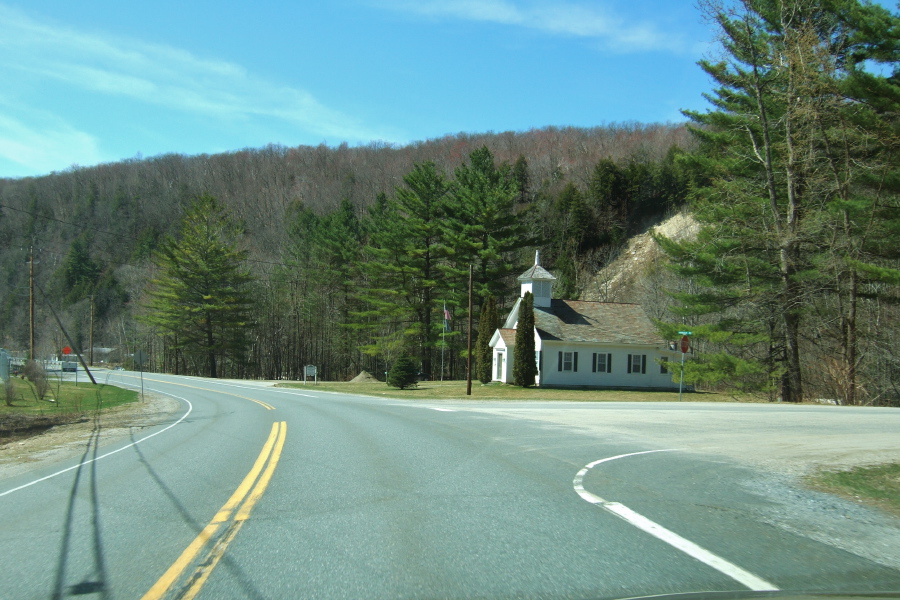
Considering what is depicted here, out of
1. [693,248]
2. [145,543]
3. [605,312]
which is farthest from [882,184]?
[145,543]

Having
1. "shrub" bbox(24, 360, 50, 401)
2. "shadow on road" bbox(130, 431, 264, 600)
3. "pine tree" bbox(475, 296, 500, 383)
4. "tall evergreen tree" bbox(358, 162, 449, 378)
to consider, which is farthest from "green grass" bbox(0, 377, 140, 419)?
"tall evergreen tree" bbox(358, 162, 449, 378)

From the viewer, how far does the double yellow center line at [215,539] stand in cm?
467

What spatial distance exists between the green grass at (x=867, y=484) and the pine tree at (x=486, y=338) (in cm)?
3620

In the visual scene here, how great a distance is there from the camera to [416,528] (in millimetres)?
6184

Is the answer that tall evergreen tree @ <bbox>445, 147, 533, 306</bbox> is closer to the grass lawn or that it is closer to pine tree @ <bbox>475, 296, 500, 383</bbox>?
pine tree @ <bbox>475, 296, 500, 383</bbox>

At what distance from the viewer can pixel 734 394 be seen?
3794 cm

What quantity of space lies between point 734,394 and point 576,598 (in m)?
36.8

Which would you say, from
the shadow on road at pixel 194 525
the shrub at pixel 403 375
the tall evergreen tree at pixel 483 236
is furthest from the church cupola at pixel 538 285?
the shadow on road at pixel 194 525

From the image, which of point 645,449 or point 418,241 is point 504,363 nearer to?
point 418,241

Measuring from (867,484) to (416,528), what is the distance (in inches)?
250

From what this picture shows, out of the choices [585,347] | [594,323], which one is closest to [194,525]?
[585,347]

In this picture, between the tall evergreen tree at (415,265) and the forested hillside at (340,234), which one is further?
the forested hillside at (340,234)

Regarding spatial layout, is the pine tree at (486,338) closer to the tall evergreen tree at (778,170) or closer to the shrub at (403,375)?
the shrub at (403,375)

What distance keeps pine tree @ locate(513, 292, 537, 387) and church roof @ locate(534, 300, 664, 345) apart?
136cm
